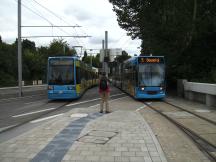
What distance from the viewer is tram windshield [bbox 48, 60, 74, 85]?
24750 mm

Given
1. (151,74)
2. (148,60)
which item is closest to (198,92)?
(151,74)

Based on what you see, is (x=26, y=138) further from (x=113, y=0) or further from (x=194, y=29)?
(x=113, y=0)

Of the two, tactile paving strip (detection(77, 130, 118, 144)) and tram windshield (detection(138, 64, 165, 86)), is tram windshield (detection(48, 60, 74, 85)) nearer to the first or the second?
tram windshield (detection(138, 64, 165, 86))

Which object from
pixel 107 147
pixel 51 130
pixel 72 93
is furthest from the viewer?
pixel 72 93

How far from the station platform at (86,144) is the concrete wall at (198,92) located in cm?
957

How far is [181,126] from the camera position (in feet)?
40.9

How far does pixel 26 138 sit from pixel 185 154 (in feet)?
12.6

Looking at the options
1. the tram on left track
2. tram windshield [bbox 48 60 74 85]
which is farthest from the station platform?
tram windshield [bbox 48 60 74 85]

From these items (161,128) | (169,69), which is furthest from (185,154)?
(169,69)

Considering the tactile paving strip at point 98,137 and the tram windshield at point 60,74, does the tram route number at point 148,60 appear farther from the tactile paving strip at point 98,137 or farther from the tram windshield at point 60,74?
the tactile paving strip at point 98,137

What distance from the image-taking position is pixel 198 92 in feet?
78.7

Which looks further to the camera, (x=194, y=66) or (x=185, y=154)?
(x=194, y=66)

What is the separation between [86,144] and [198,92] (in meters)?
16.4

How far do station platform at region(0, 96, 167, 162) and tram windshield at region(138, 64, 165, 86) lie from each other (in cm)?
1268
